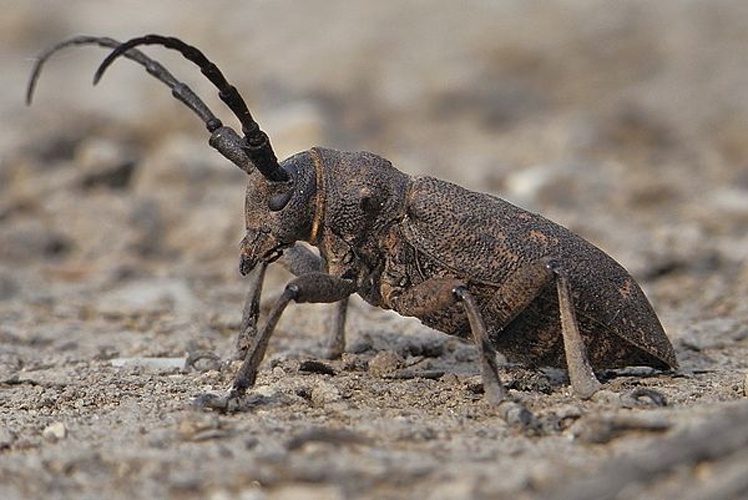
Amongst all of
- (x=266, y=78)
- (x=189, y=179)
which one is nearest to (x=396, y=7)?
(x=266, y=78)

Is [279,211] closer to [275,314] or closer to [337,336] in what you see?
[275,314]

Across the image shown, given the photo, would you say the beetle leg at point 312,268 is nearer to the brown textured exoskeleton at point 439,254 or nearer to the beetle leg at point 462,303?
the brown textured exoskeleton at point 439,254

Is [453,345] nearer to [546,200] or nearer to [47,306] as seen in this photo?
[47,306]

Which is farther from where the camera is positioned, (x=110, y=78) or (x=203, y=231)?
(x=110, y=78)

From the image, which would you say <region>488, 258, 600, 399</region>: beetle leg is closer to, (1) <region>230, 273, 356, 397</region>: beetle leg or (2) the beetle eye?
(1) <region>230, 273, 356, 397</region>: beetle leg

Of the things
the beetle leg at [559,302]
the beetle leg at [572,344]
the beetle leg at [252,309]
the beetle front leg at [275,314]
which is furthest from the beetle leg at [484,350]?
the beetle leg at [252,309]

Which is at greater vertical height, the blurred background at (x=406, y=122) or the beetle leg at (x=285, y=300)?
the blurred background at (x=406, y=122)
